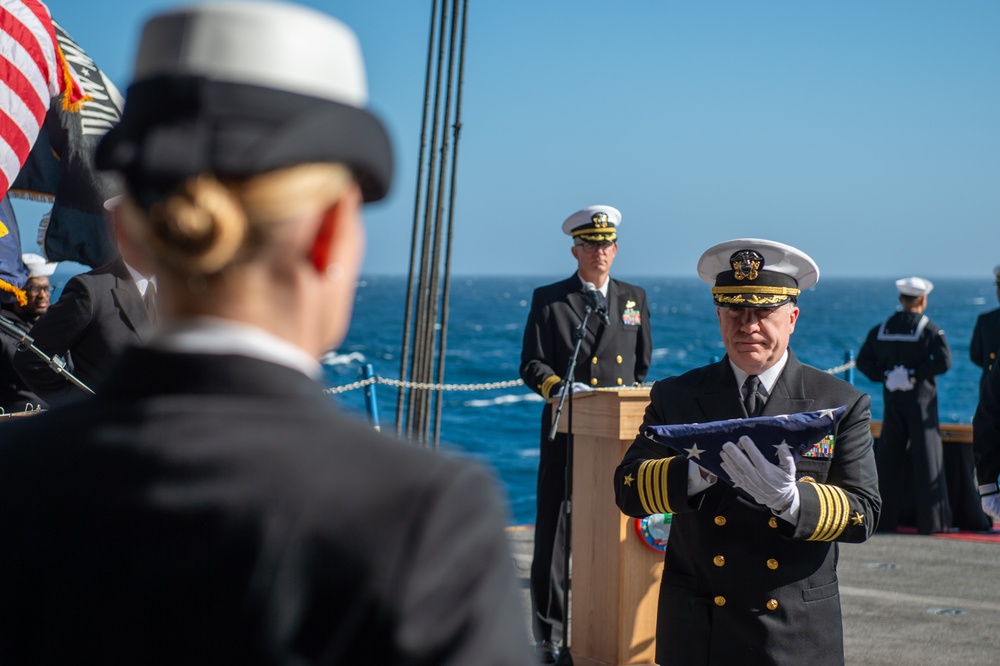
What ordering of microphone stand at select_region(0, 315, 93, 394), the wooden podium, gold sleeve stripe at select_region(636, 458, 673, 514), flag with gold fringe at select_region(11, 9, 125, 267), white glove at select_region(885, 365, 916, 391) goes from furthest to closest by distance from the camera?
white glove at select_region(885, 365, 916, 391) → flag with gold fringe at select_region(11, 9, 125, 267) → the wooden podium → microphone stand at select_region(0, 315, 93, 394) → gold sleeve stripe at select_region(636, 458, 673, 514)

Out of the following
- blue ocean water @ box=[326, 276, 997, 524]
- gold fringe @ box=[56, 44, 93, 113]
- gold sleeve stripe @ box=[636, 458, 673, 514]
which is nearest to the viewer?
gold sleeve stripe @ box=[636, 458, 673, 514]

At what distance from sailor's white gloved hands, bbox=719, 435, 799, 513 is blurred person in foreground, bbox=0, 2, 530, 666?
195cm

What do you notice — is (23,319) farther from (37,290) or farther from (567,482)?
(567,482)

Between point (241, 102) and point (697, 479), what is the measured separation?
2291 millimetres

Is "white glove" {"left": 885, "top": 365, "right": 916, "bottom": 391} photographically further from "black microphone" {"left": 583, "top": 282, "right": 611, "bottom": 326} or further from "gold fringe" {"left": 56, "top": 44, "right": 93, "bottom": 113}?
"gold fringe" {"left": 56, "top": 44, "right": 93, "bottom": 113}

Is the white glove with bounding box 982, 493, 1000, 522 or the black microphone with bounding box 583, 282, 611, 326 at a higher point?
the black microphone with bounding box 583, 282, 611, 326

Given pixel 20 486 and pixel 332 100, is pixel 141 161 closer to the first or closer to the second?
pixel 332 100

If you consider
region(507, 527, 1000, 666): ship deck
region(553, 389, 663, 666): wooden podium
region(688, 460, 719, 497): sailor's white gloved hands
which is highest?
region(688, 460, 719, 497): sailor's white gloved hands

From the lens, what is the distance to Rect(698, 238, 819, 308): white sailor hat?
3.32 metres

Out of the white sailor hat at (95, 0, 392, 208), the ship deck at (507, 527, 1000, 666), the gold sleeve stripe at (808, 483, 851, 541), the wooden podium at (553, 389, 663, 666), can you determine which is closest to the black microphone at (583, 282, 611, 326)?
the wooden podium at (553, 389, 663, 666)

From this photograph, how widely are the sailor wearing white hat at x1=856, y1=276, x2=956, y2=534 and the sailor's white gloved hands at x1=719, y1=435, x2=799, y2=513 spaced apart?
7.54 metres

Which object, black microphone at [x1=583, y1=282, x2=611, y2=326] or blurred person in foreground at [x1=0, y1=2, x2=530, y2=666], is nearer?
blurred person in foreground at [x1=0, y1=2, x2=530, y2=666]

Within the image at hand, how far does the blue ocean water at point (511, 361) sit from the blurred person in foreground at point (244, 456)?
213 mm

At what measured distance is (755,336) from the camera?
329cm
